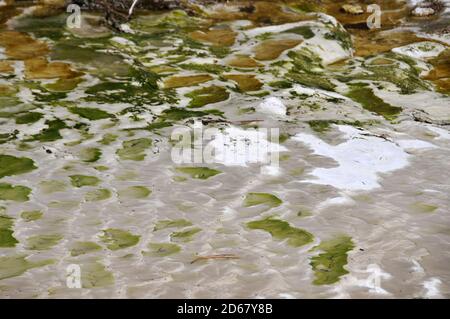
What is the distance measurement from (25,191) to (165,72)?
5.09 metres

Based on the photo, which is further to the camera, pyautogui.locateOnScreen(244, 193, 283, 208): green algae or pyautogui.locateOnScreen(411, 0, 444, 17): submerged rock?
pyautogui.locateOnScreen(411, 0, 444, 17): submerged rock

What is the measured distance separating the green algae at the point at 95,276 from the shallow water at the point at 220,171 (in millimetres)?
20

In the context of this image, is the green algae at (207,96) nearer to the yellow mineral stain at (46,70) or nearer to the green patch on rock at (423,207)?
the yellow mineral stain at (46,70)

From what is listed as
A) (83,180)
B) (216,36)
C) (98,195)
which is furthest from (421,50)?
(98,195)

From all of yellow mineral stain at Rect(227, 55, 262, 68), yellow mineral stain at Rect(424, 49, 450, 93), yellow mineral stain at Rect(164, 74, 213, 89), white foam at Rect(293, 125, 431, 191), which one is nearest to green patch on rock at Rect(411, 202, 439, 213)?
white foam at Rect(293, 125, 431, 191)

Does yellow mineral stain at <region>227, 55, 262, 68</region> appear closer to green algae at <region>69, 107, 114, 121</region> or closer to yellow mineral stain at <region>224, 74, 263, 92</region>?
yellow mineral stain at <region>224, 74, 263, 92</region>

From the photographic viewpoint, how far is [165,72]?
10531 millimetres

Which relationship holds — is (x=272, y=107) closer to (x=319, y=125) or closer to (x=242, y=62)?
(x=319, y=125)

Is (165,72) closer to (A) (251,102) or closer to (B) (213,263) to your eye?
(A) (251,102)

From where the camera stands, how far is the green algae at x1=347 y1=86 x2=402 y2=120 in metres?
9.03

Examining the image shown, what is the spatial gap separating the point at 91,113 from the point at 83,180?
230cm

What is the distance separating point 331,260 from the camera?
4695 millimetres

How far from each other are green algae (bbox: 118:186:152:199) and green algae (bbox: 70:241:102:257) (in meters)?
1.00
